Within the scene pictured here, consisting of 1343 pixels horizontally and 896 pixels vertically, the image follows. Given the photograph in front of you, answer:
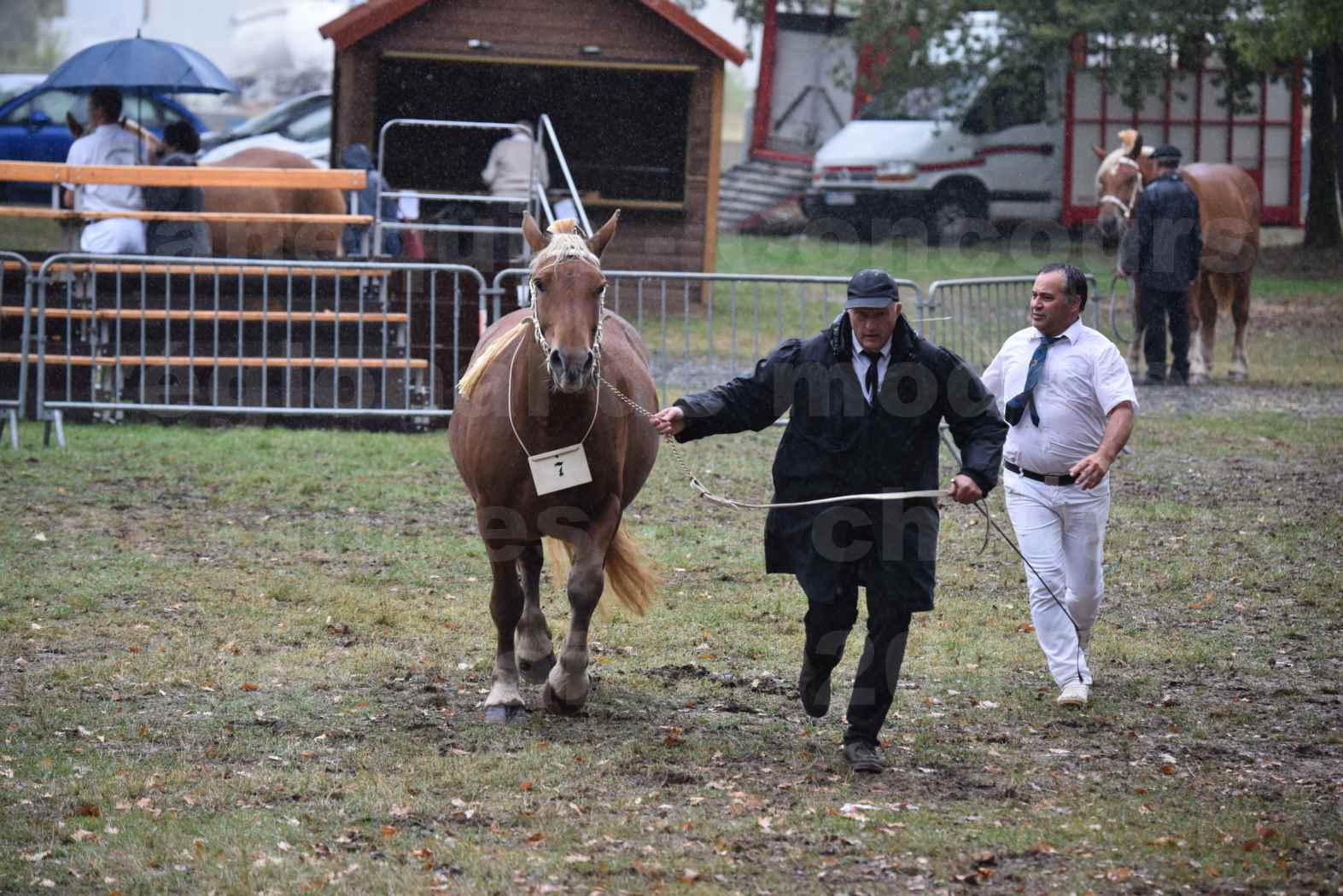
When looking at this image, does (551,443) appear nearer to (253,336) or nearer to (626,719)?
(626,719)

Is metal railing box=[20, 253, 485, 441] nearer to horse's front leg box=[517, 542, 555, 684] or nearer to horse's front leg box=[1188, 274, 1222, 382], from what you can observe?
horse's front leg box=[517, 542, 555, 684]

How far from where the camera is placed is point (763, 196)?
30562mm

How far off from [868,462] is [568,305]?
127cm

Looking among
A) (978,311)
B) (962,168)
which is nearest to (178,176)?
(978,311)

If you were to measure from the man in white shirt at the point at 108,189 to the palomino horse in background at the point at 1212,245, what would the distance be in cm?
955

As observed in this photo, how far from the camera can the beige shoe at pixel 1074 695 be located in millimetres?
6875

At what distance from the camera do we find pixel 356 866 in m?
4.98

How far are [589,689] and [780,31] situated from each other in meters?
26.4

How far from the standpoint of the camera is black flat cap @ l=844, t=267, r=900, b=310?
5.91 meters

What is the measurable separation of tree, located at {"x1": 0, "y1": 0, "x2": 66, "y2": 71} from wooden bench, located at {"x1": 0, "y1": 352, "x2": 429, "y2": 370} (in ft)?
166

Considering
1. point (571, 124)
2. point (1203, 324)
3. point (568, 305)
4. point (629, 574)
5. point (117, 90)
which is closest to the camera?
point (568, 305)

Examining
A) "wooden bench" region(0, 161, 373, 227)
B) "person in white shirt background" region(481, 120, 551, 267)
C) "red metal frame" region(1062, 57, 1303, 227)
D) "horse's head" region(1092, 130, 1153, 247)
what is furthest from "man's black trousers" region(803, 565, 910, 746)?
"red metal frame" region(1062, 57, 1303, 227)

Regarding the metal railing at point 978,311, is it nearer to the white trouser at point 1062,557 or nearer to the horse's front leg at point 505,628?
the white trouser at point 1062,557

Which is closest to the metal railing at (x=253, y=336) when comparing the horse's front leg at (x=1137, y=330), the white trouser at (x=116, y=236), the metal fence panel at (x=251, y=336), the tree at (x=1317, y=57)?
the metal fence panel at (x=251, y=336)
